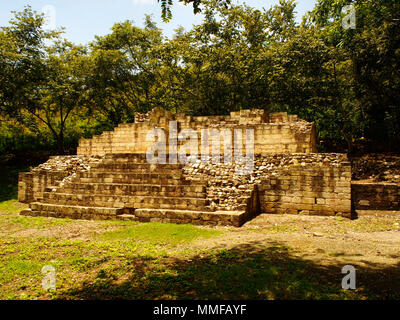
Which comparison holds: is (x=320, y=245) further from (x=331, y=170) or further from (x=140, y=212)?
(x=140, y=212)

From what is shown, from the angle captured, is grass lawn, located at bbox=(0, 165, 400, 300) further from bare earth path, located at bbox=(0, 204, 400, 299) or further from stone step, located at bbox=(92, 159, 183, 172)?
stone step, located at bbox=(92, 159, 183, 172)

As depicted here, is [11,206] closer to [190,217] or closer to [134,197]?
[134,197]

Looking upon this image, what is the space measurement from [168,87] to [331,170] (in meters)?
14.4

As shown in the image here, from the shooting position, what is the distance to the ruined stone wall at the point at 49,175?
468 inches

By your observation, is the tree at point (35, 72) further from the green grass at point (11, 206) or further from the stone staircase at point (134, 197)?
the stone staircase at point (134, 197)

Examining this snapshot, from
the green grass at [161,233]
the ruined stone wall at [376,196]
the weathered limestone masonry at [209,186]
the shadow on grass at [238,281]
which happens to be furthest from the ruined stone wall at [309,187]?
the shadow on grass at [238,281]

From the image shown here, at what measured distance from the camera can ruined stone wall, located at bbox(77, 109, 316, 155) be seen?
10.7 metres

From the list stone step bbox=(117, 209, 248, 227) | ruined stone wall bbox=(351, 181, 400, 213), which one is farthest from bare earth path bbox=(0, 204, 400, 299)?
ruined stone wall bbox=(351, 181, 400, 213)

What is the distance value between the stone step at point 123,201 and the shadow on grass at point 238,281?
3452mm

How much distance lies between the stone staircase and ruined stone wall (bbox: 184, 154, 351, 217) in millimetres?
625

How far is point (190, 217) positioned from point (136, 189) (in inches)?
100

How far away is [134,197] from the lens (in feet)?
30.2

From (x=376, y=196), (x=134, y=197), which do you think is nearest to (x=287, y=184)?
(x=376, y=196)
